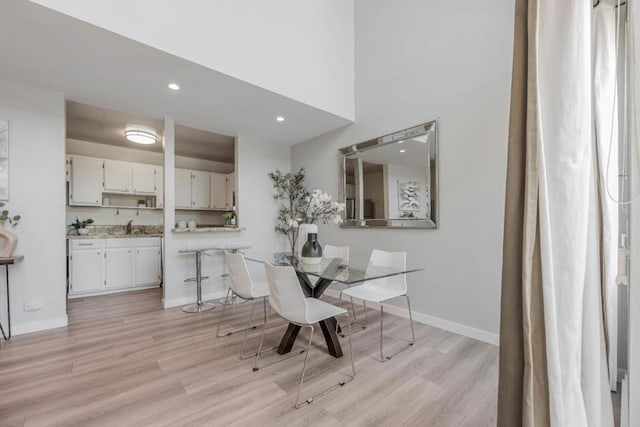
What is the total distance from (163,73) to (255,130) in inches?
66.2

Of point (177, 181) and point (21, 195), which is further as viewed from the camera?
point (177, 181)

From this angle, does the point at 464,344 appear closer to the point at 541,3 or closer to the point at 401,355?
the point at 401,355

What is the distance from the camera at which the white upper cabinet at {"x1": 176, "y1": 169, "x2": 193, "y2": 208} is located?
5.55 m

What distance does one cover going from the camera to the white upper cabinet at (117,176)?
16.0 ft

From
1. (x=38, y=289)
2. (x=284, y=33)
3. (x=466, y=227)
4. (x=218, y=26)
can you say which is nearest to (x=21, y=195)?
(x=38, y=289)

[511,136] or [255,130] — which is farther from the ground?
[255,130]

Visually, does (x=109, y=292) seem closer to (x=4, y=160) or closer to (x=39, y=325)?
(x=39, y=325)

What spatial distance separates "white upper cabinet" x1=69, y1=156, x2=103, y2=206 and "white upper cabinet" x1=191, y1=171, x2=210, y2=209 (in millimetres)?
1519

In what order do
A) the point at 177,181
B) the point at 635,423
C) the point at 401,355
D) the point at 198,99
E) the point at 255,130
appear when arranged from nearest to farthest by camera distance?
the point at 635,423 → the point at 401,355 → the point at 198,99 → the point at 255,130 → the point at 177,181

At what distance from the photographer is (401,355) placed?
232cm

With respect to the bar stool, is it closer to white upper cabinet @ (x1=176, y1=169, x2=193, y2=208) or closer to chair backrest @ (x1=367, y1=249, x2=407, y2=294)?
chair backrest @ (x1=367, y1=249, x2=407, y2=294)

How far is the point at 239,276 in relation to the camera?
2500 mm

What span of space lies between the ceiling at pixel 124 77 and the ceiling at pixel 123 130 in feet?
2.47

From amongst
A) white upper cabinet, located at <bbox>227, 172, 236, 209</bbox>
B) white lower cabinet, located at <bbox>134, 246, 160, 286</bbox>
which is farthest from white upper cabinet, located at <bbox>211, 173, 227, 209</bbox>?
white lower cabinet, located at <bbox>134, 246, 160, 286</bbox>
